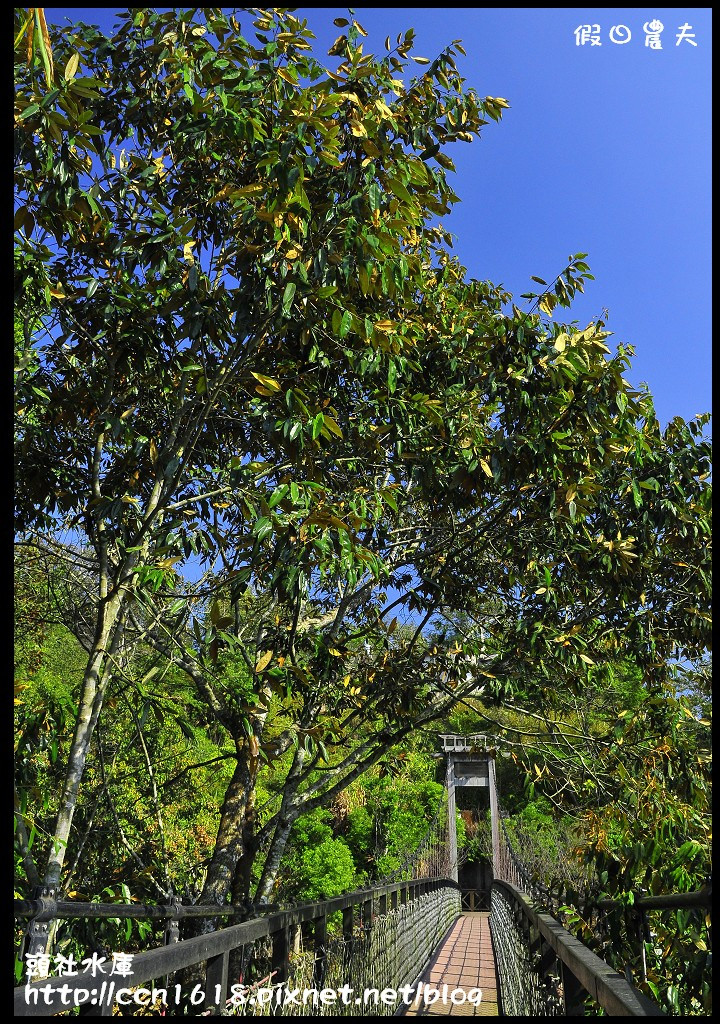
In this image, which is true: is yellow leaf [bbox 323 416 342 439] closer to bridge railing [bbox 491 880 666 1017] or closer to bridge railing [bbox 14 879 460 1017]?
bridge railing [bbox 14 879 460 1017]

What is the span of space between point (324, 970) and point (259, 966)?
85 centimetres

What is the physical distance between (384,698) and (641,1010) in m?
2.51

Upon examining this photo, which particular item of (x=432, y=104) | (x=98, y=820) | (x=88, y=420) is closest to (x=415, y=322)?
(x=432, y=104)

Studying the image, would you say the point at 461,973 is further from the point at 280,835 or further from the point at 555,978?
the point at 555,978

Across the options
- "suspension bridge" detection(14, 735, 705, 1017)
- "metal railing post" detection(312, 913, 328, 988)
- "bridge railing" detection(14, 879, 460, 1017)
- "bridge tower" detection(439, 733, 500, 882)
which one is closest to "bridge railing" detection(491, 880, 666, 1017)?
"suspension bridge" detection(14, 735, 705, 1017)

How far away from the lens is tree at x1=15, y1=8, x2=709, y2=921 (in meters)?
2.14

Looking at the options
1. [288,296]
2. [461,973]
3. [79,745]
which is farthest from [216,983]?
[461,973]

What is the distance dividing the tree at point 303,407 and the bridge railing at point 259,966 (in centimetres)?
52

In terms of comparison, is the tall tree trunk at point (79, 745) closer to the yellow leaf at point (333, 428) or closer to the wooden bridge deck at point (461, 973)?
the yellow leaf at point (333, 428)

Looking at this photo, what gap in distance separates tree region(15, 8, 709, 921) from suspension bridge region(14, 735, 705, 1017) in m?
0.52

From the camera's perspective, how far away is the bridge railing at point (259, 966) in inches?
51.3

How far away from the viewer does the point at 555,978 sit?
8.82 ft
